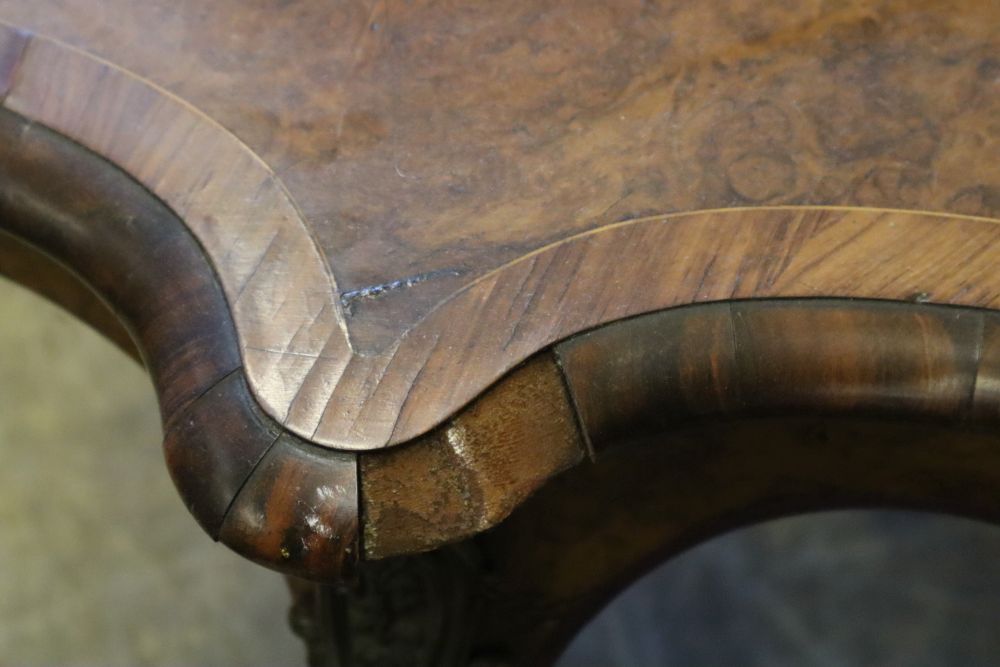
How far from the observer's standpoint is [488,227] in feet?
1.96

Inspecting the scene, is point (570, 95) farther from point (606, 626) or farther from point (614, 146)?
point (606, 626)

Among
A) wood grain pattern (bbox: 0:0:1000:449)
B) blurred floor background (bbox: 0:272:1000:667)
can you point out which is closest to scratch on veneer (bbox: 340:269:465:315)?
wood grain pattern (bbox: 0:0:1000:449)

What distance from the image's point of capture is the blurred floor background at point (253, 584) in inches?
60.9

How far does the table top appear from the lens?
1.85ft

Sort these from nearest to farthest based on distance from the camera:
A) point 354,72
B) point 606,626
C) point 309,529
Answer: point 309,529 → point 354,72 → point 606,626

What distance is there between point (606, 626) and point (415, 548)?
3.55ft

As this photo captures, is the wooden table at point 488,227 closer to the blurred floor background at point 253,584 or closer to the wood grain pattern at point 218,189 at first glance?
the wood grain pattern at point 218,189

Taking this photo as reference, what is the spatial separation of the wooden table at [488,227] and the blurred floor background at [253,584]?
907mm

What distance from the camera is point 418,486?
21.9 inches

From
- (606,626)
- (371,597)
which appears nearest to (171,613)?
(606,626)

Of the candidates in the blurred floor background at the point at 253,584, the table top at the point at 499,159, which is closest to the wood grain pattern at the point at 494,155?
the table top at the point at 499,159

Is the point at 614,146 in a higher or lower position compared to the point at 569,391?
higher

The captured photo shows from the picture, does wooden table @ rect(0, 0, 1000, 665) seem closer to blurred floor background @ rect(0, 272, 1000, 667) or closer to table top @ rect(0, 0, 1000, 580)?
table top @ rect(0, 0, 1000, 580)

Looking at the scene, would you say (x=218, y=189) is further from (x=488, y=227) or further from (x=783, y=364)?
(x=783, y=364)
